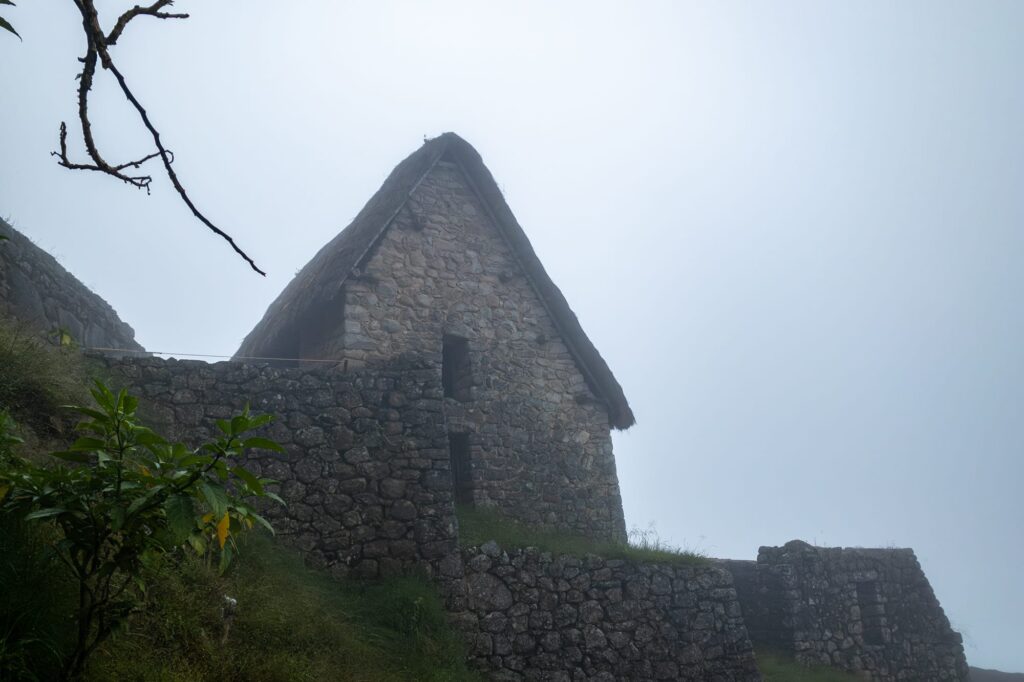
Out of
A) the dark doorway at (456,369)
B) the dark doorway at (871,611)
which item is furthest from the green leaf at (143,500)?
the dark doorway at (871,611)

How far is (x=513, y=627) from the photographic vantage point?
7.50 meters

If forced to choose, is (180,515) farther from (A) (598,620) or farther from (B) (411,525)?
(A) (598,620)

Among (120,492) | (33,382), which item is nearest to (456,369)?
(33,382)

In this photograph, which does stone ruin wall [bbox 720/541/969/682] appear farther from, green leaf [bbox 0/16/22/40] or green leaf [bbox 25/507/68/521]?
green leaf [bbox 0/16/22/40]

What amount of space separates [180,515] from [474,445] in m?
7.96

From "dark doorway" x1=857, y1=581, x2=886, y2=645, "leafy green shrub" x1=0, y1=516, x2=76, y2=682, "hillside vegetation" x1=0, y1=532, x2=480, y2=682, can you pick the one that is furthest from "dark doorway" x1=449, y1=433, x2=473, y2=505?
"leafy green shrub" x1=0, y1=516, x2=76, y2=682

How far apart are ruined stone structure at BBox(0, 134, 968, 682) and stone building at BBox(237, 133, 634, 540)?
0.03 metres

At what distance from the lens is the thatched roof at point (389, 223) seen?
36.8ft

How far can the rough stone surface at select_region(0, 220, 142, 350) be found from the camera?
8062 millimetres

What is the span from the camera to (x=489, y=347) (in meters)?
11.8

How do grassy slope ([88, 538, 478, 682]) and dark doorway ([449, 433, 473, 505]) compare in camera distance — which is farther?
dark doorway ([449, 433, 473, 505])

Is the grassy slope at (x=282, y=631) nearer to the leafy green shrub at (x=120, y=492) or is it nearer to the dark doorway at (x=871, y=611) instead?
the leafy green shrub at (x=120, y=492)

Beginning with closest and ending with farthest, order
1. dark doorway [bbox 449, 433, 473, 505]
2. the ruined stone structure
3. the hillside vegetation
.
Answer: the hillside vegetation
the ruined stone structure
dark doorway [bbox 449, 433, 473, 505]

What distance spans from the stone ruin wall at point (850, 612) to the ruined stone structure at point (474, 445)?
0.03 m
